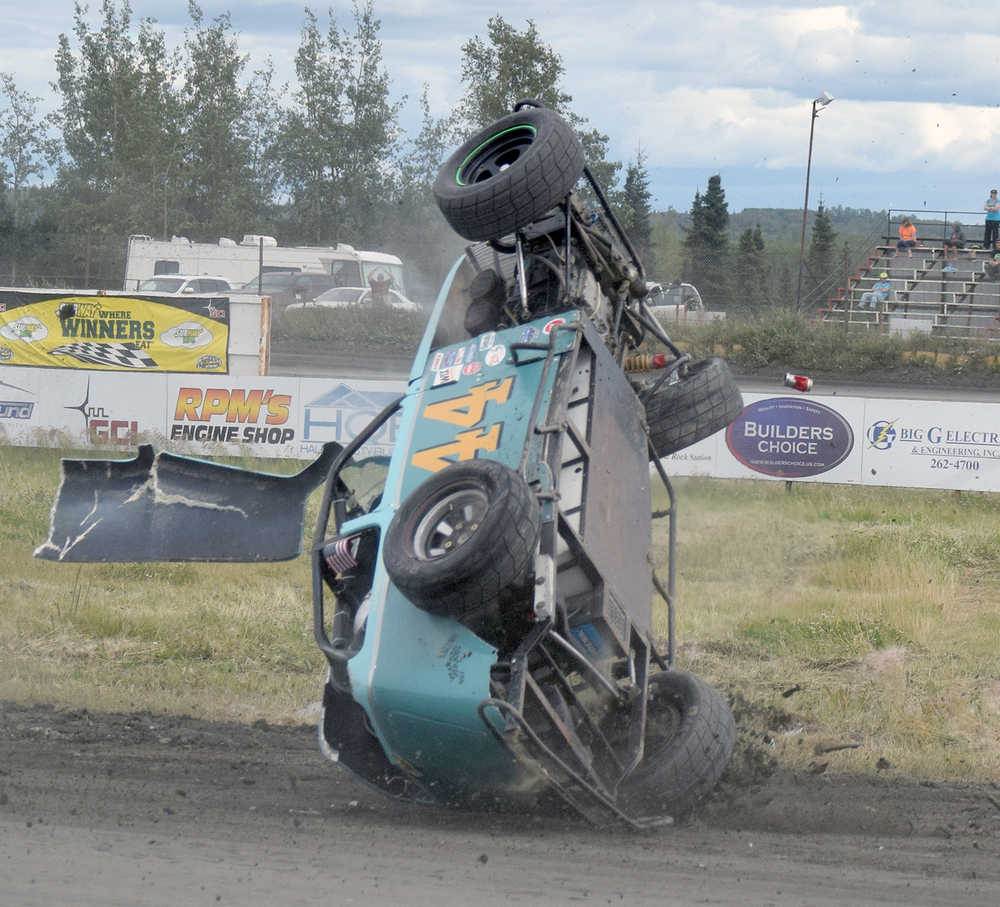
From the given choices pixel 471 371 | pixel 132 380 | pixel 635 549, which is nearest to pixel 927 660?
pixel 635 549

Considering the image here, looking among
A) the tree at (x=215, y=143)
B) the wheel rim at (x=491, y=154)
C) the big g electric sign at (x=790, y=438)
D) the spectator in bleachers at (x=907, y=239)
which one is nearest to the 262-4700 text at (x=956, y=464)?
the big g electric sign at (x=790, y=438)

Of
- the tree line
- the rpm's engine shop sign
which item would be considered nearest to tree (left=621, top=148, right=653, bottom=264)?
the tree line

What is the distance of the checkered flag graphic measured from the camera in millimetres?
17438

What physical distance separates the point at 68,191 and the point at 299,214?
26.1ft

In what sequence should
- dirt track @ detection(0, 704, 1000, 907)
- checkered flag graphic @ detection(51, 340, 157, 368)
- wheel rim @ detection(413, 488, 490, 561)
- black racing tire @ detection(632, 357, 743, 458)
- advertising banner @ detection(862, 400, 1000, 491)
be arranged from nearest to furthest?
1. dirt track @ detection(0, 704, 1000, 907)
2. wheel rim @ detection(413, 488, 490, 561)
3. black racing tire @ detection(632, 357, 743, 458)
4. advertising banner @ detection(862, 400, 1000, 491)
5. checkered flag graphic @ detection(51, 340, 157, 368)

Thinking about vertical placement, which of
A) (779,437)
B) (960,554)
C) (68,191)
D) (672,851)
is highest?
(68,191)

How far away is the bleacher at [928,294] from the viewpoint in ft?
84.5

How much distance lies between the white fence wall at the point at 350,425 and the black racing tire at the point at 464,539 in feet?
30.3

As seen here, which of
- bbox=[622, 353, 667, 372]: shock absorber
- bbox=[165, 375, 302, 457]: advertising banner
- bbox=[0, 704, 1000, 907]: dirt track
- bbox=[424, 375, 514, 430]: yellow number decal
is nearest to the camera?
bbox=[0, 704, 1000, 907]: dirt track

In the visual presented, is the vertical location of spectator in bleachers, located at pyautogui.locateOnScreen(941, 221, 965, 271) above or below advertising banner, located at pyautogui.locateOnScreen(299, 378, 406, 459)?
above

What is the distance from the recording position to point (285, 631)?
Answer: 927 centimetres

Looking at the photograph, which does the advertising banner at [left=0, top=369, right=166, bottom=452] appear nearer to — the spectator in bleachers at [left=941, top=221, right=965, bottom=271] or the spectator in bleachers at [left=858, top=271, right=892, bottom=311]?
the spectator in bleachers at [left=858, top=271, right=892, bottom=311]

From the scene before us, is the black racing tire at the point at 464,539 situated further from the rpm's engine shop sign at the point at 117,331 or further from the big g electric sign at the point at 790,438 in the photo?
the rpm's engine shop sign at the point at 117,331

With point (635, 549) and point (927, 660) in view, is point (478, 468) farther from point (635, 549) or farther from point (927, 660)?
point (927, 660)
